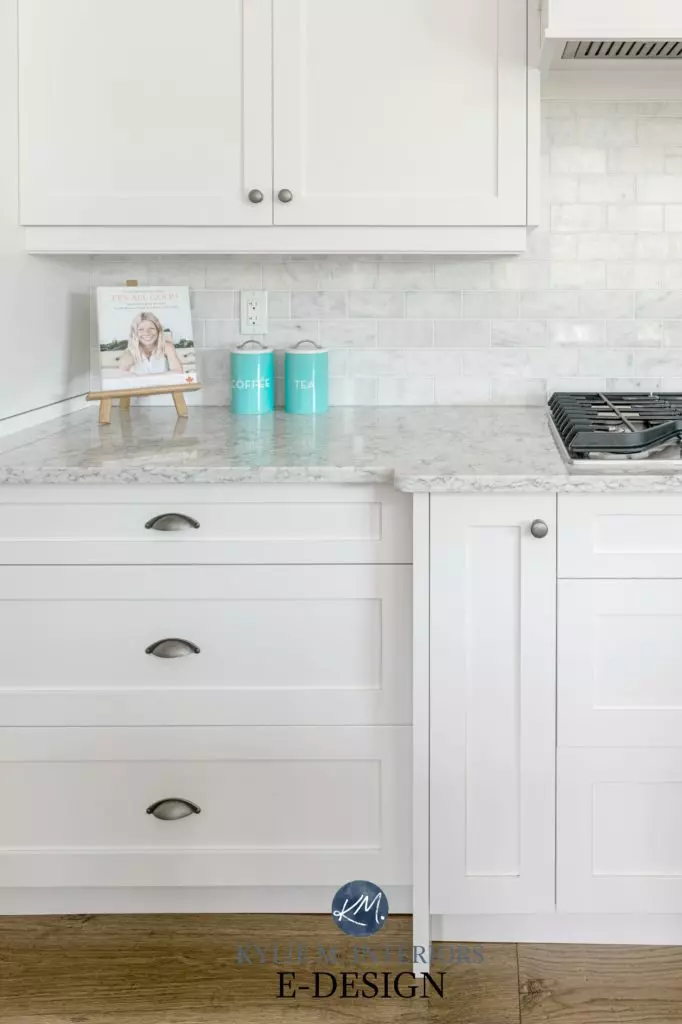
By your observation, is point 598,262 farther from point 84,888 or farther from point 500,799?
point 84,888

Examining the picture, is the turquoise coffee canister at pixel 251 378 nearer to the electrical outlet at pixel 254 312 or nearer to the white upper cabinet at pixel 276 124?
the electrical outlet at pixel 254 312

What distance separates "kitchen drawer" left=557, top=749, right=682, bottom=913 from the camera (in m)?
1.75

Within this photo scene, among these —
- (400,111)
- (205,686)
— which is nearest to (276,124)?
(400,111)

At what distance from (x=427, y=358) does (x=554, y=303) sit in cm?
34

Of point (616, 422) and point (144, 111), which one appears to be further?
point (144, 111)

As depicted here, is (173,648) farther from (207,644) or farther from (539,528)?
(539,528)

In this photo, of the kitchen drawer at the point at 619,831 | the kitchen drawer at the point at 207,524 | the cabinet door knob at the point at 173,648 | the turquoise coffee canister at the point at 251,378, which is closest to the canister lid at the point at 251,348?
the turquoise coffee canister at the point at 251,378

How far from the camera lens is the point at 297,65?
2.09 metres

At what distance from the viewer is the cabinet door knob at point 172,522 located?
178 cm

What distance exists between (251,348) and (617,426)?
918mm

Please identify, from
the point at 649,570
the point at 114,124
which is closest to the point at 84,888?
the point at 649,570

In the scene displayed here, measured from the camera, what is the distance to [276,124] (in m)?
2.11

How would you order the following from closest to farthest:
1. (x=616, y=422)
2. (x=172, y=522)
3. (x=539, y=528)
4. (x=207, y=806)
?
1. (x=539, y=528)
2. (x=172, y=522)
3. (x=207, y=806)
4. (x=616, y=422)

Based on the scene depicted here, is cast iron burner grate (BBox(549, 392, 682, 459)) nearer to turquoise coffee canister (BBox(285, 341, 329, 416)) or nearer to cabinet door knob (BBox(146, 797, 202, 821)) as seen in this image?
Result: turquoise coffee canister (BBox(285, 341, 329, 416))
